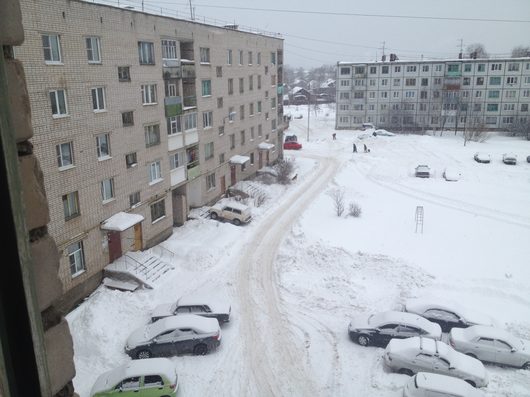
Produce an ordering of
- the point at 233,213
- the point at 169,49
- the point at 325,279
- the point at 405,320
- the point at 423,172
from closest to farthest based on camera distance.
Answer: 1. the point at 405,320
2. the point at 325,279
3. the point at 169,49
4. the point at 233,213
5. the point at 423,172

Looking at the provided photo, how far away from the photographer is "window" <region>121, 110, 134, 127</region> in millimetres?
21391

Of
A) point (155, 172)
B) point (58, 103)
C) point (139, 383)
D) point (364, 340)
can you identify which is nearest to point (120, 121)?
point (58, 103)

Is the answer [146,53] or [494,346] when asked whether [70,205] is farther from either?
[494,346]

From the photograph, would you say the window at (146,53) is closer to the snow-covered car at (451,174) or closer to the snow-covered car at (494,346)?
the snow-covered car at (494,346)

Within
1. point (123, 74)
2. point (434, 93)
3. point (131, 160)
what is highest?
point (123, 74)

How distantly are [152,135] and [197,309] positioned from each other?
10159 mm

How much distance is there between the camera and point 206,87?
99.6 ft

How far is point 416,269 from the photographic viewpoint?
22.5 meters

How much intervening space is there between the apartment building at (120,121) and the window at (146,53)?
0.16 feet

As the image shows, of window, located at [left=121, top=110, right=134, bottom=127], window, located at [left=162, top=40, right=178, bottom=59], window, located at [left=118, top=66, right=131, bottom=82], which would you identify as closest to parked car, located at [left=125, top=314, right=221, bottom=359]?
window, located at [left=121, top=110, right=134, bottom=127]

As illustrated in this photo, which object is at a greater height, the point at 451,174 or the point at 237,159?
the point at 237,159

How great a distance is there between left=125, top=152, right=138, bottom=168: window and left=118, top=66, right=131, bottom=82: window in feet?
11.1

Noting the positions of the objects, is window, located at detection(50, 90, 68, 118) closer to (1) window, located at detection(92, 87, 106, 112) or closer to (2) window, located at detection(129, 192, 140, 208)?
(1) window, located at detection(92, 87, 106, 112)

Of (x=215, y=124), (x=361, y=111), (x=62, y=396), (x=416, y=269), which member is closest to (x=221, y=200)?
(x=215, y=124)
